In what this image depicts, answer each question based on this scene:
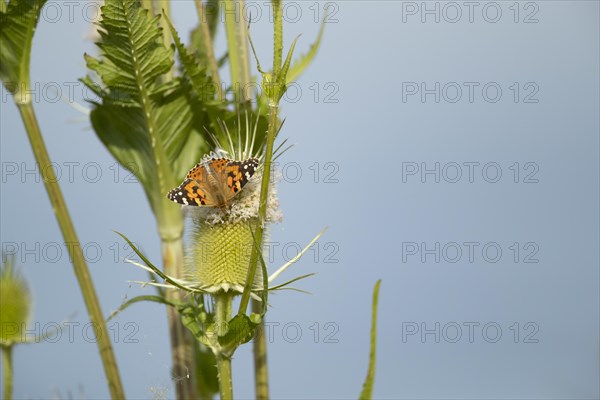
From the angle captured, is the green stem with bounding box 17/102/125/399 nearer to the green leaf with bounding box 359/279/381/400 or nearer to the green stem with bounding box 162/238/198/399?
the green stem with bounding box 162/238/198/399

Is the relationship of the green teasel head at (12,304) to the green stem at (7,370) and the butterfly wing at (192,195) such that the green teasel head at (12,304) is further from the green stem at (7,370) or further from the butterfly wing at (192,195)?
the butterfly wing at (192,195)

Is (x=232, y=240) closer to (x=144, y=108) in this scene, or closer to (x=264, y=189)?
(x=264, y=189)

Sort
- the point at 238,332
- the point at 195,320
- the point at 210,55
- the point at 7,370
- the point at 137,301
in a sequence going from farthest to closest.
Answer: the point at 210,55
the point at 7,370
the point at 137,301
the point at 195,320
the point at 238,332

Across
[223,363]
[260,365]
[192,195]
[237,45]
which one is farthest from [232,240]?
[237,45]

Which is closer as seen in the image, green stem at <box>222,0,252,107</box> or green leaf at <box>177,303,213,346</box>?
green leaf at <box>177,303,213,346</box>

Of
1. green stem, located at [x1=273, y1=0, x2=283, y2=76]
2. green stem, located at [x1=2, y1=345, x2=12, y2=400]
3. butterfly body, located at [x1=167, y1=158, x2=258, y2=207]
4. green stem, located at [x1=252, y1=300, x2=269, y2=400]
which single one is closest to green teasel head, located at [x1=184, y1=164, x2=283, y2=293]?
butterfly body, located at [x1=167, y1=158, x2=258, y2=207]

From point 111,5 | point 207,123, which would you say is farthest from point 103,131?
point 111,5
